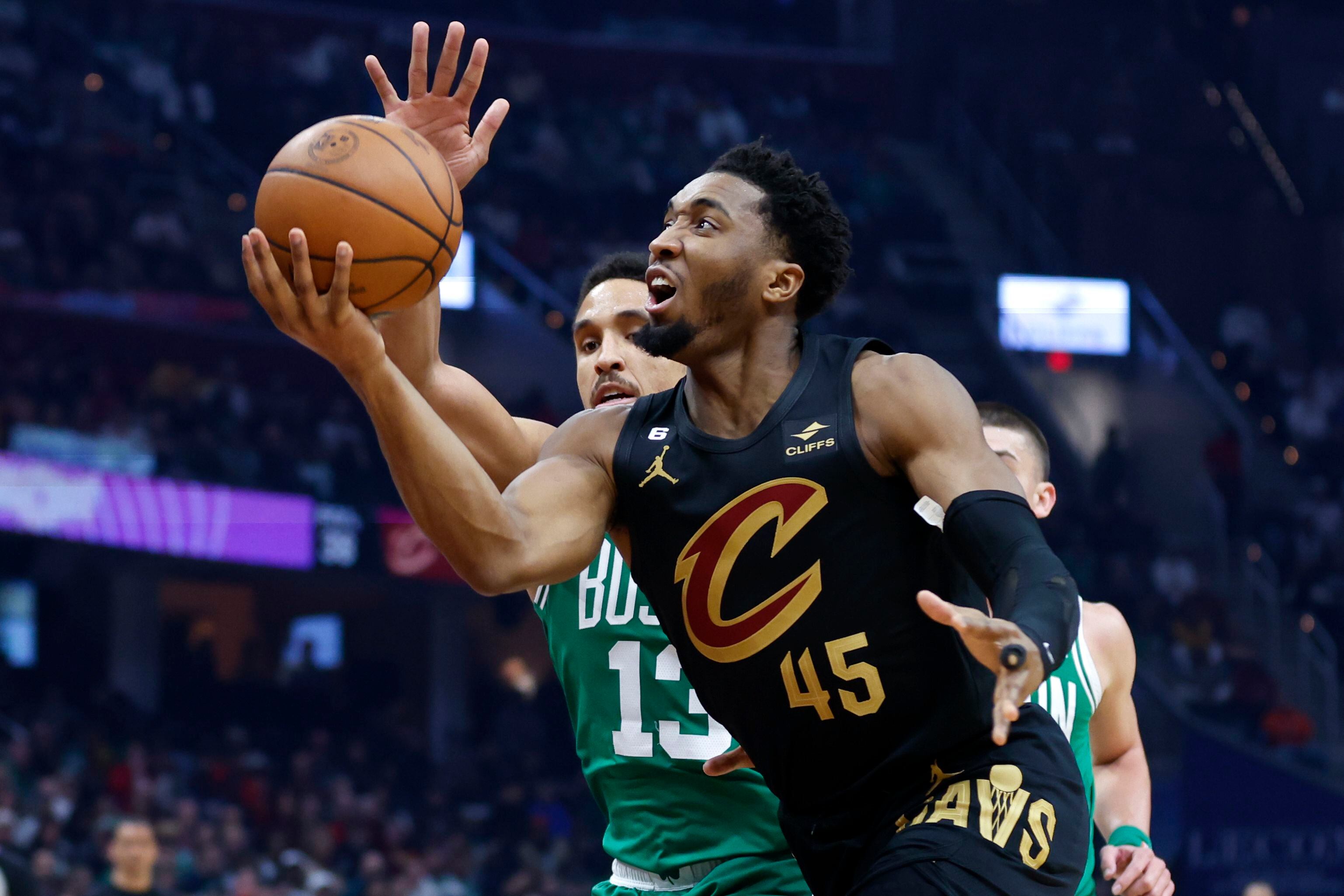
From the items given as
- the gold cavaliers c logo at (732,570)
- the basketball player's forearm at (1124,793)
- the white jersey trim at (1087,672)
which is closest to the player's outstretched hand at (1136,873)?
the basketball player's forearm at (1124,793)

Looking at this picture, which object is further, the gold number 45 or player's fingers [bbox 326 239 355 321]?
the gold number 45

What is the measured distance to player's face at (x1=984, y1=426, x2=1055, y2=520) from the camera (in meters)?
4.87

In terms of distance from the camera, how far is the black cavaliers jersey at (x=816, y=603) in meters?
3.11

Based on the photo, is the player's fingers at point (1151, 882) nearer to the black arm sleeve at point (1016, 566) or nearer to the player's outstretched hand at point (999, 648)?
the black arm sleeve at point (1016, 566)

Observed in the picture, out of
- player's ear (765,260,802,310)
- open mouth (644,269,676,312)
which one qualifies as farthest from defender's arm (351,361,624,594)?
player's ear (765,260,802,310)

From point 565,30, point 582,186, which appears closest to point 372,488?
point 582,186

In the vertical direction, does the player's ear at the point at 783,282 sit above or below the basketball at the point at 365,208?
below

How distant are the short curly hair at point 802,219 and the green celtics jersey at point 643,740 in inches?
→ 41.9

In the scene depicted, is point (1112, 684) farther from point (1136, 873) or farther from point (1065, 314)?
point (1065, 314)

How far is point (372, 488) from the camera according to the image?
683 inches

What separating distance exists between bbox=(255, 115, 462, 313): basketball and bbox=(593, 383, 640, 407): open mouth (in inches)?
60.0

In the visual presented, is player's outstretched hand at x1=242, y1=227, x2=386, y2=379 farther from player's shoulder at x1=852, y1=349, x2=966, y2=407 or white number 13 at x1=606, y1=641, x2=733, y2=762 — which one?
white number 13 at x1=606, y1=641, x2=733, y2=762

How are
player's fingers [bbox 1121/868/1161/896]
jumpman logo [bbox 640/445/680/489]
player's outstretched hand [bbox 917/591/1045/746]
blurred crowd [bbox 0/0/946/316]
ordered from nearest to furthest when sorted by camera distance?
player's outstretched hand [bbox 917/591/1045/746]
jumpman logo [bbox 640/445/680/489]
player's fingers [bbox 1121/868/1161/896]
blurred crowd [bbox 0/0/946/316]

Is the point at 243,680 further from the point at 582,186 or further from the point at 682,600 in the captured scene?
the point at 682,600
